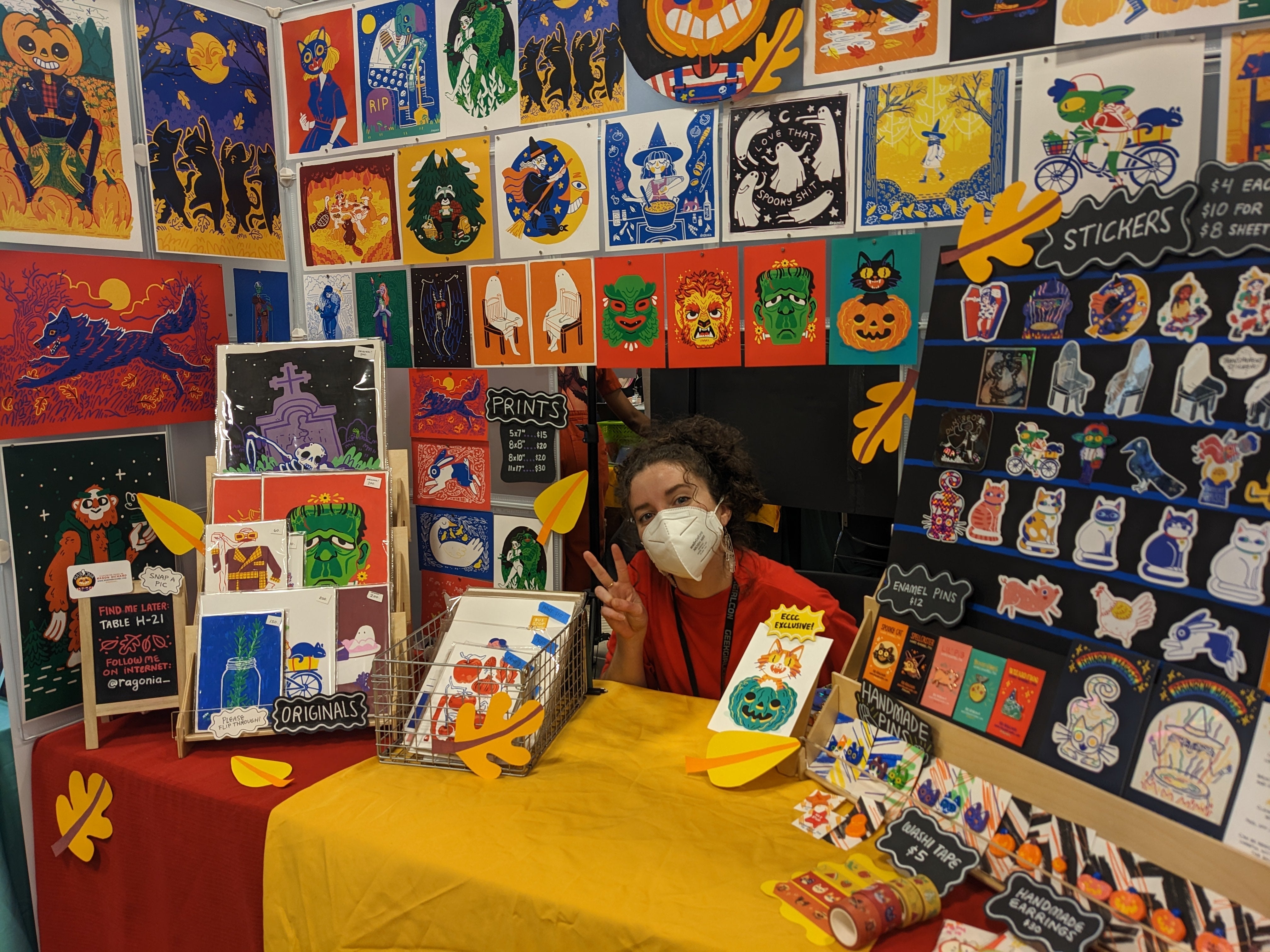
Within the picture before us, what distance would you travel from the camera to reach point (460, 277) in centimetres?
235

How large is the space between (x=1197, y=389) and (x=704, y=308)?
1.09 m

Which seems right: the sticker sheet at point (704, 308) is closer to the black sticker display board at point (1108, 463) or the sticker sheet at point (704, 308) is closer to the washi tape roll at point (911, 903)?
the black sticker display board at point (1108, 463)

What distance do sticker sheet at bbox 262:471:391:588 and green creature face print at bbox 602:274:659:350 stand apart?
699 mm

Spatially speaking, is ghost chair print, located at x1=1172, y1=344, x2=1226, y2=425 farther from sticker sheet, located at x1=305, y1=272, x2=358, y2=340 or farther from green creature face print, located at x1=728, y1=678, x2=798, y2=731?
sticker sheet, located at x1=305, y1=272, x2=358, y2=340

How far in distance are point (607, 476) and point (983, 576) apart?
110 centimetres

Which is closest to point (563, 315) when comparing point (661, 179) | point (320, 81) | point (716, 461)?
point (661, 179)

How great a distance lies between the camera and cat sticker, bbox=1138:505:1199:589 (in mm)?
1208

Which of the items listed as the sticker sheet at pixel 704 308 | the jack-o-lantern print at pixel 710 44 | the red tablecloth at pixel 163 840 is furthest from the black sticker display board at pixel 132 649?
the jack-o-lantern print at pixel 710 44

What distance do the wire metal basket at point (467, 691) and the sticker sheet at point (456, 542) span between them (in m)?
0.40

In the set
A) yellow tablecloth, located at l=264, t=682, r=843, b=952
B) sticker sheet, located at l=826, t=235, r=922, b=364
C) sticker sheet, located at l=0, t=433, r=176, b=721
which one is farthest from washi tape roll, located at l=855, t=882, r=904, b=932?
sticker sheet, located at l=0, t=433, r=176, b=721

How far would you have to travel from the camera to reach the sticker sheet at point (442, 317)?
→ 236 cm

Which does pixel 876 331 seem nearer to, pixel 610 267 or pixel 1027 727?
pixel 610 267

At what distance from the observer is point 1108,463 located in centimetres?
131

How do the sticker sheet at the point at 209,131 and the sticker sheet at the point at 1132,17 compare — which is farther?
the sticker sheet at the point at 209,131
